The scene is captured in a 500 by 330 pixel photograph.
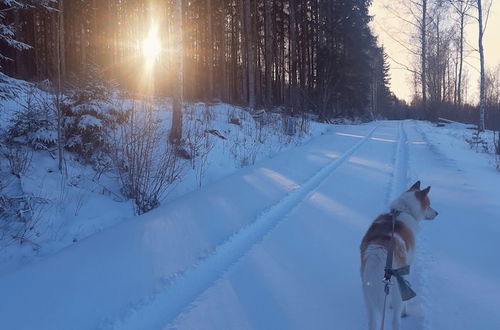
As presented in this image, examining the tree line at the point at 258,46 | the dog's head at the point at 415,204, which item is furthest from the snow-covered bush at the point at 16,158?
the tree line at the point at 258,46

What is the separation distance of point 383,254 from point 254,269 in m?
1.71

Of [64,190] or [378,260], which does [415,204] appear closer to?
[378,260]

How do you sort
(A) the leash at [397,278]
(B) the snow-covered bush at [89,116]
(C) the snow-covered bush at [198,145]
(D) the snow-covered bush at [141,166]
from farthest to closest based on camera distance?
(C) the snow-covered bush at [198,145] < (B) the snow-covered bush at [89,116] < (D) the snow-covered bush at [141,166] < (A) the leash at [397,278]

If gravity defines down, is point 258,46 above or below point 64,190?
above

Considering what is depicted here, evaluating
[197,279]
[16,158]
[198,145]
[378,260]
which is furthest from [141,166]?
[378,260]

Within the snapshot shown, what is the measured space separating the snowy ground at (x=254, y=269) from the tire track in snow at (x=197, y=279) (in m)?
0.01

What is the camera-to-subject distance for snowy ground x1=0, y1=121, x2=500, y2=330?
120 inches

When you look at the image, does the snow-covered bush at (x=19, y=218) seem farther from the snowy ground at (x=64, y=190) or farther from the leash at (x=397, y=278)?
the leash at (x=397, y=278)

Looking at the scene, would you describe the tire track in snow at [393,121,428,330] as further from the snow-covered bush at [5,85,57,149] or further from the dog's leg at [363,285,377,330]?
the snow-covered bush at [5,85,57,149]

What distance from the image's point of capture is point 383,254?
8.51 ft

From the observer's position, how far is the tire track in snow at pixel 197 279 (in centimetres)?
304

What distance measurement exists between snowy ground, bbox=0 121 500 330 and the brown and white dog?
43cm

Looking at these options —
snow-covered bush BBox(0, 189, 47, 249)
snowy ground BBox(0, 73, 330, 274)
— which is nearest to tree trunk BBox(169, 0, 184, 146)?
snowy ground BBox(0, 73, 330, 274)

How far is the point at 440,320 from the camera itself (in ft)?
9.71
